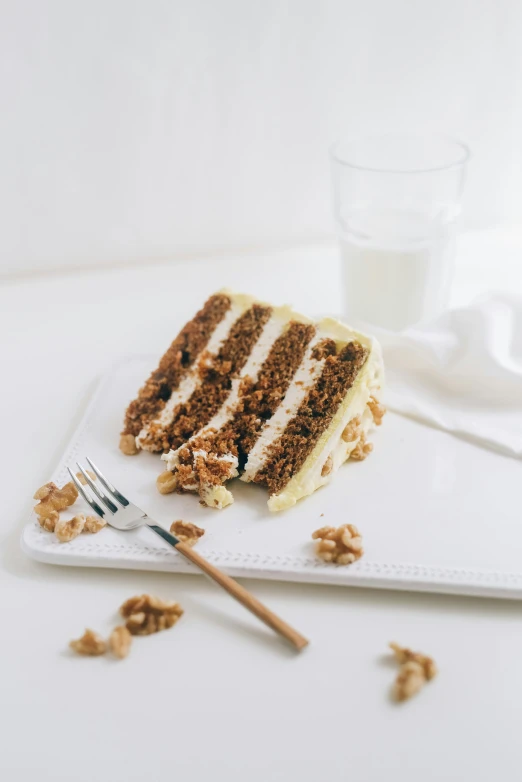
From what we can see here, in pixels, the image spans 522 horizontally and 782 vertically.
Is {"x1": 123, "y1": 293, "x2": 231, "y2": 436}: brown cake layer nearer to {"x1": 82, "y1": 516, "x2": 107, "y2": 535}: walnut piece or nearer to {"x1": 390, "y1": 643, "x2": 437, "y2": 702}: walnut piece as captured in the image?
{"x1": 82, "y1": 516, "x2": 107, "y2": 535}: walnut piece

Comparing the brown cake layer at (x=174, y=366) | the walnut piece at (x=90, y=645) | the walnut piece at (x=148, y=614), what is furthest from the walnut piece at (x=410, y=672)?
the brown cake layer at (x=174, y=366)

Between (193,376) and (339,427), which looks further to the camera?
(193,376)

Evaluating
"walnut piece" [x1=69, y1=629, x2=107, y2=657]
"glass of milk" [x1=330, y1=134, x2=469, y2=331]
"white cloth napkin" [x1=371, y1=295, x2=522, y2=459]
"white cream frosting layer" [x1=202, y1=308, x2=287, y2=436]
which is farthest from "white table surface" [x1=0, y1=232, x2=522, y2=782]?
"glass of milk" [x1=330, y1=134, x2=469, y2=331]

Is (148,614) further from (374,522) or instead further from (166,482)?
(374,522)

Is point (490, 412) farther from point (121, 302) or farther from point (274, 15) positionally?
point (274, 15)

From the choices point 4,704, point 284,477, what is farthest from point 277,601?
point 4,704

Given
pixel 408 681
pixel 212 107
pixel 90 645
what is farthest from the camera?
pixel 212 107

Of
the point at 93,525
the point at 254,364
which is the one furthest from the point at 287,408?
the point at 93,525
